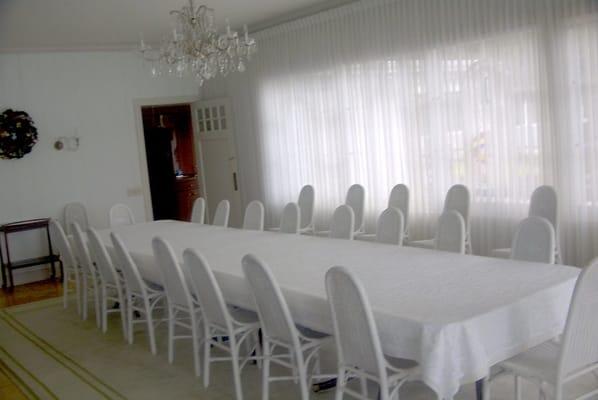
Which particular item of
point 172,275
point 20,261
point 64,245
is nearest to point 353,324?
point 172,275

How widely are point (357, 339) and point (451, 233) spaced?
1.59 metres

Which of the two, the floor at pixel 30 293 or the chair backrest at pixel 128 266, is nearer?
the chair backrest at pixel 128 266

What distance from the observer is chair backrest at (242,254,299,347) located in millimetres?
3141

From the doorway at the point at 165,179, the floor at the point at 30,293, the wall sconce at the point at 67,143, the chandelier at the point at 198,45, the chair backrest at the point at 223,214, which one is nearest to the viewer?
the chandelier at the point at 198,45

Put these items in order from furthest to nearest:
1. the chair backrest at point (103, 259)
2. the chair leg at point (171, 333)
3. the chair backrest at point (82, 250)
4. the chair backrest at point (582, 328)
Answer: the chair backrest at point (82, 250), the chair backrest at point (103, 259), the chair leg at point (171, 333), the chair backrest at point (582, 328)

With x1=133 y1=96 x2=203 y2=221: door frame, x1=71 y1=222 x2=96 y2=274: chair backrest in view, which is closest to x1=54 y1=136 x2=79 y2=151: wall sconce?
x1=133 y1=96 x2=203 y2=221: door frame

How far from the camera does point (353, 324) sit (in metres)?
2.76

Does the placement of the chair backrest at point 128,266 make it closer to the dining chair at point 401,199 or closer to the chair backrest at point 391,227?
the chair backrest at point 391,227

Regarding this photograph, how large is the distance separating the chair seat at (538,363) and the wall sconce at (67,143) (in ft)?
22.3

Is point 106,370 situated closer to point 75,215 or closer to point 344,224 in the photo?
point 344,224

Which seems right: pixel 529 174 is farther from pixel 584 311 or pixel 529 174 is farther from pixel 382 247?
pixel 584 311

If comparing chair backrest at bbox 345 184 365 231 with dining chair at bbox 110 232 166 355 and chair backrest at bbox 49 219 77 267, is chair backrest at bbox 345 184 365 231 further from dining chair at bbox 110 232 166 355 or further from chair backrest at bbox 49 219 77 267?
chair backrest at bbox 49 219 77 267

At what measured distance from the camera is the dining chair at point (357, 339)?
8.73 feet

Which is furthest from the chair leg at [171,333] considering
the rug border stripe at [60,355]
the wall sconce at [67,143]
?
the wall sconce at [67,143]
